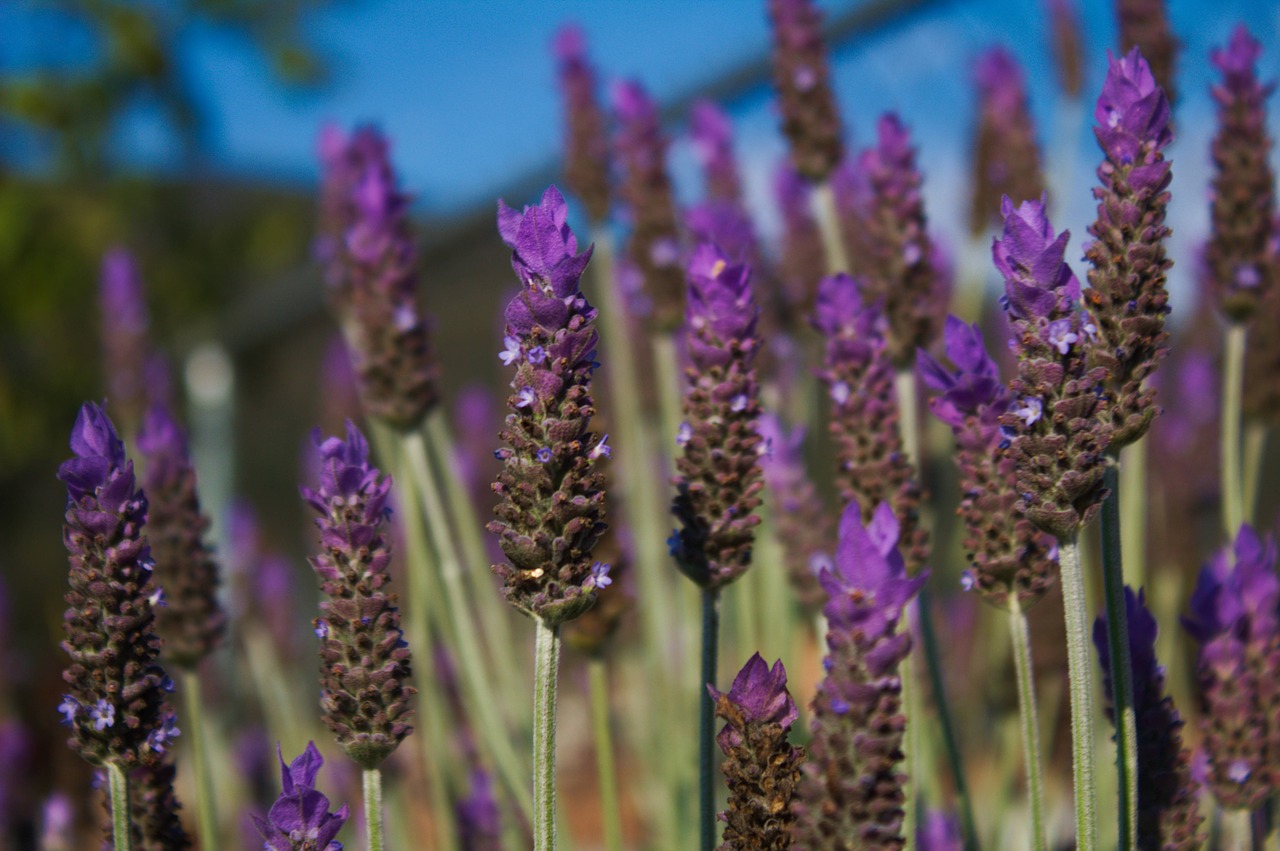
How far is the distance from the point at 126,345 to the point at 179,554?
1.75 meters

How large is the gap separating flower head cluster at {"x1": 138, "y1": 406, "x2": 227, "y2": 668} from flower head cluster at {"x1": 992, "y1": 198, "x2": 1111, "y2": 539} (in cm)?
143

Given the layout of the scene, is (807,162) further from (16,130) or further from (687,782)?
(16,130)

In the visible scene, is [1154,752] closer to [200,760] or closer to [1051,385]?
[1051,385]

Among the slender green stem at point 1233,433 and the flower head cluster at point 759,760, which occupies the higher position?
the slender green stem at point 1233,433

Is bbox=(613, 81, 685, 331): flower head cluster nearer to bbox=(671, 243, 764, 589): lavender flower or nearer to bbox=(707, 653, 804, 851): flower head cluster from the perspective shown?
bbox=(671, 243, 764, 589): lavender flower

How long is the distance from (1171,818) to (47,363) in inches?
244

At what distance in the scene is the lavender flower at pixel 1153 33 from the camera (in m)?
2.28

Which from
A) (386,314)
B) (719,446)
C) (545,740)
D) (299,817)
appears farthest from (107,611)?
(386,314)

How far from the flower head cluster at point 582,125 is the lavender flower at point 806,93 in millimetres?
730

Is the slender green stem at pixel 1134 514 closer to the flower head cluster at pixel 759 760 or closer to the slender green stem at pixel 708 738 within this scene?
the slender green stem at pixel 708 738

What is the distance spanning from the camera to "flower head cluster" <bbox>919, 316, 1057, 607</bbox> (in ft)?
5.00

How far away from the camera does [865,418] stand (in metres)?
1.77

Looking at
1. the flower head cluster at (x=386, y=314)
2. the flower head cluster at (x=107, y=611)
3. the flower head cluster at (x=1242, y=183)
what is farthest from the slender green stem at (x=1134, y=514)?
the flower head cluster at (x=107, y=611)

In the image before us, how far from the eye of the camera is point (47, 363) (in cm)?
622
